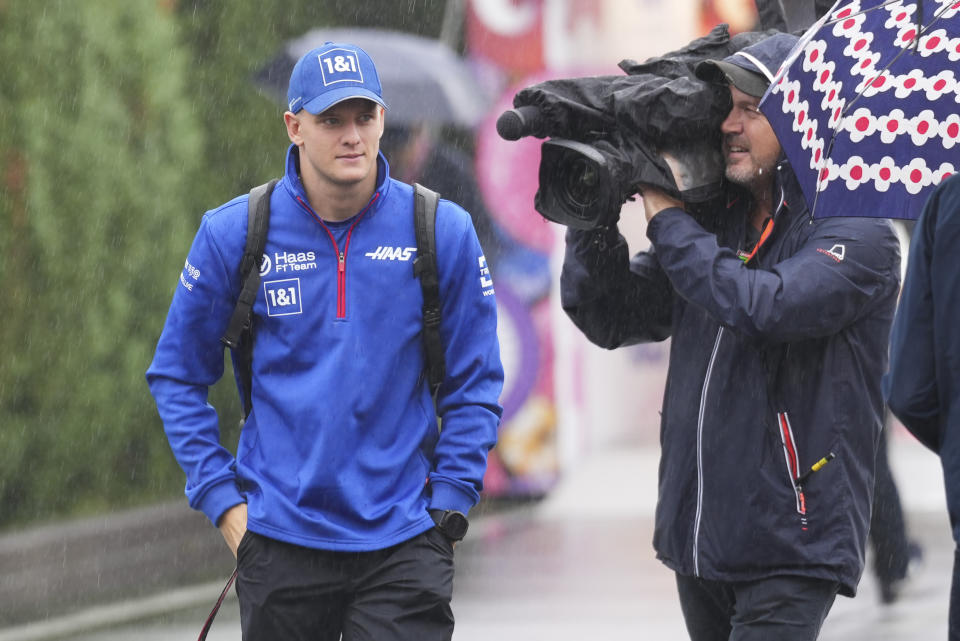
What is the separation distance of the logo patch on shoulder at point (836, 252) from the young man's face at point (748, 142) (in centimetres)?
27

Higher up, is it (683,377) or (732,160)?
(732,160)

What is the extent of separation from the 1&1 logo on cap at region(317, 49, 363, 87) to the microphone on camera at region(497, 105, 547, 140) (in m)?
0.38

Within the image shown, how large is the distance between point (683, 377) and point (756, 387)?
9.3 inches

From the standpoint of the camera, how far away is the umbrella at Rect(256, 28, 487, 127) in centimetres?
1040

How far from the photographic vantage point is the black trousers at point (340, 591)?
12.7 feet

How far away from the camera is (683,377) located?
412 centimetres

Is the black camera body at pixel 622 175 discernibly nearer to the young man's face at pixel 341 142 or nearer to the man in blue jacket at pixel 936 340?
the young man's face at pixel 341 142

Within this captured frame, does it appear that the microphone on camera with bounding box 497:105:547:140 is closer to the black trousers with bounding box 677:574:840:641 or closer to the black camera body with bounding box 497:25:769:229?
the black camera body with bounding box 497:25:769:229

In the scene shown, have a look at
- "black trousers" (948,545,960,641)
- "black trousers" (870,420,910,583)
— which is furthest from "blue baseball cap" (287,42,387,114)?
"black trousers" (870,420,910,583)

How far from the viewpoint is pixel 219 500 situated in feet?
13.0

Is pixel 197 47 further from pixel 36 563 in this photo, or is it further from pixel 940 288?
pixel 940 288

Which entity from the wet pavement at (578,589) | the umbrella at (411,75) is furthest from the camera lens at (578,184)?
the umbrella at (411,75)

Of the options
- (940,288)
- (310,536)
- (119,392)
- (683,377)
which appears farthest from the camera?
(119,392)

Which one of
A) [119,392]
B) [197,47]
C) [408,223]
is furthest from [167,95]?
[408,223]
